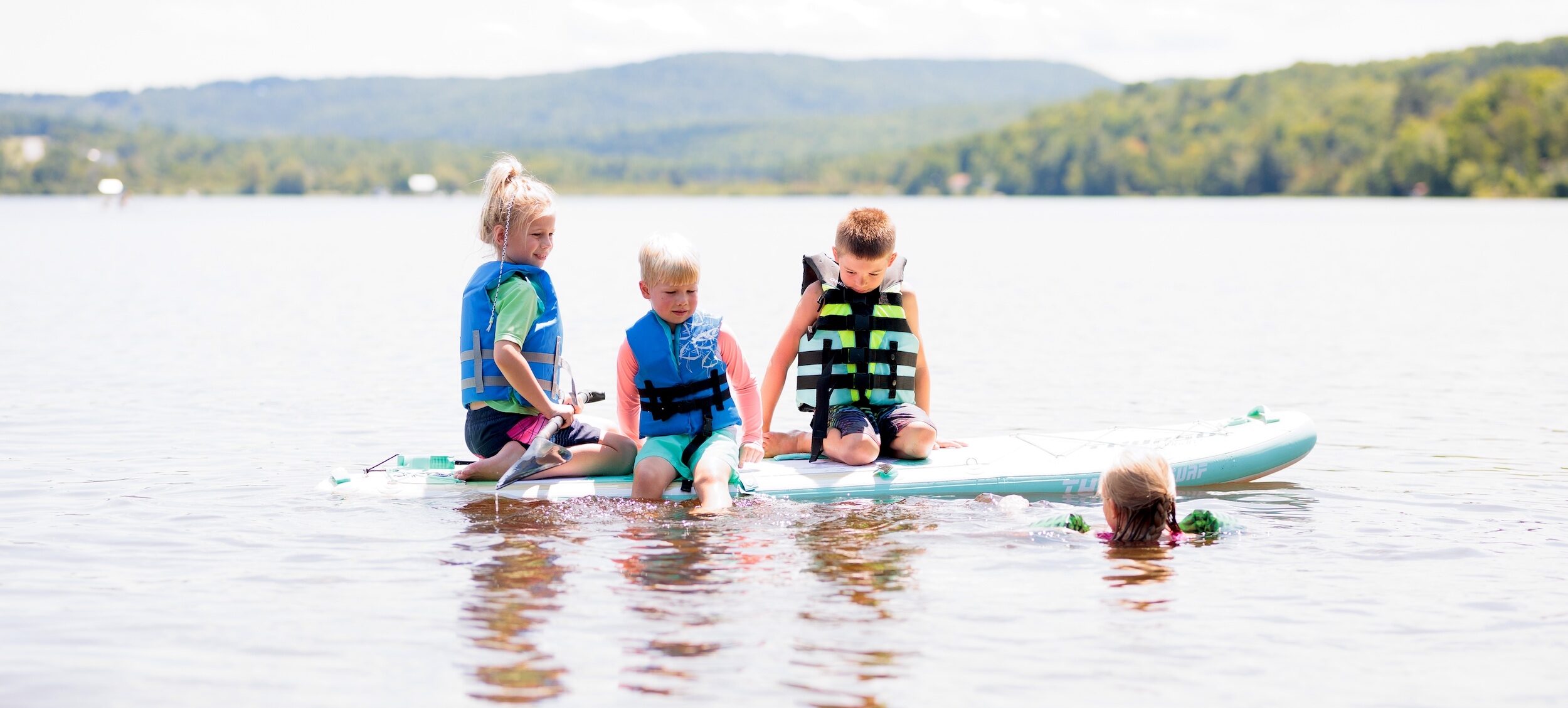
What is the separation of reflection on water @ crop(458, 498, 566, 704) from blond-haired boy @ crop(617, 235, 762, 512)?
2.07 feet

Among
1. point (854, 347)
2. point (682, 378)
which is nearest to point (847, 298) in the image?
point (854, 347)

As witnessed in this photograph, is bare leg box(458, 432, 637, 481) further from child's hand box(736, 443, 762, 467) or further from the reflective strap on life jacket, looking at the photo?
child's hand box(736, 443, 762, 467)

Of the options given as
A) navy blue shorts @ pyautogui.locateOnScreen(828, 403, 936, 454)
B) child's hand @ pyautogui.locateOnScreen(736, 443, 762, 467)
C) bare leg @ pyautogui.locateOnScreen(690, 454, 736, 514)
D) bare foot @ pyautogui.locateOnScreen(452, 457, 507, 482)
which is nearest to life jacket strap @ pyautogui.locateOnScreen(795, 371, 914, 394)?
navy blue shorts @ pyautogui.locateOnScreen(828, 403, 936, 454)

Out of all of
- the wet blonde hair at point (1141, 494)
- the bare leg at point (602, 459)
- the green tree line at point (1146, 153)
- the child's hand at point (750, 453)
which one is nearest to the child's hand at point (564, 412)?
the bare leg at point (602, 459)

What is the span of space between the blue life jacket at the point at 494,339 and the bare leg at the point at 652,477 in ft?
1.82

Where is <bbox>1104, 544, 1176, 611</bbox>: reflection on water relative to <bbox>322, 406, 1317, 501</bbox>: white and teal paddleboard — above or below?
below

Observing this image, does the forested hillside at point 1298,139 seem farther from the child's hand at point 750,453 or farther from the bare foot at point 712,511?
the bare foot at point 712,511

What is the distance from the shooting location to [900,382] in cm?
741

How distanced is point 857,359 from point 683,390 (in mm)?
959

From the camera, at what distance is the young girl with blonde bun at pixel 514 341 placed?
6.66m

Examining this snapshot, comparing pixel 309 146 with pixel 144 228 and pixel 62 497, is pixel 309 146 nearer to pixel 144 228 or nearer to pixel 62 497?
pixel 144 228

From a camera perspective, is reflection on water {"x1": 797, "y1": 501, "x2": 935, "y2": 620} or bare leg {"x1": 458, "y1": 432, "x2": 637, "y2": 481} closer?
reflection on water {"x1": 797, "y1": 501, "x2": 935, "y2": 620}

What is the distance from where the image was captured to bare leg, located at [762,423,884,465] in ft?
23.7

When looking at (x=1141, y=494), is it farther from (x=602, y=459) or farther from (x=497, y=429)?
(x=497, y=429)
